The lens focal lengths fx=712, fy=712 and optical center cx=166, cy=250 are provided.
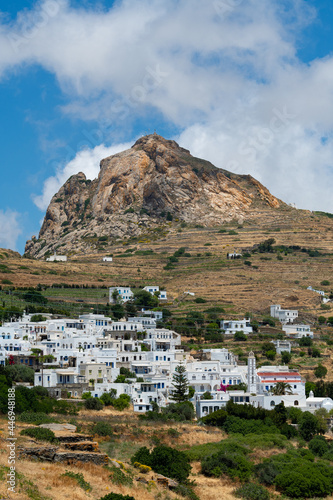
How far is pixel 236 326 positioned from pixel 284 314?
9533 millimetres

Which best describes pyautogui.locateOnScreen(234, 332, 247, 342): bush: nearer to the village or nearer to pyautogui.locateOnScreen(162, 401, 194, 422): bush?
the village

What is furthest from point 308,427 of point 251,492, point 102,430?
point 102,430

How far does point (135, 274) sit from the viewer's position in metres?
105

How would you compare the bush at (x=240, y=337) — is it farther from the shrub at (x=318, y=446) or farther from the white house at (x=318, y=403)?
the shrub at (x=318, y=446)

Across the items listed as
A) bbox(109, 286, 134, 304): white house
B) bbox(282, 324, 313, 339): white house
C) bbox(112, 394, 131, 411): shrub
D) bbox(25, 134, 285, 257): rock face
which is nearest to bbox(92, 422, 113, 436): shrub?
bbox(112, 394, 131, 411): shrub

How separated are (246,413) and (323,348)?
25619 millimetres

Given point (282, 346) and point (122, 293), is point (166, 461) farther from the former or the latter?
point (122, 293)

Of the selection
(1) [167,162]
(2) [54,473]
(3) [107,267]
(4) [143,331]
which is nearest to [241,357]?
(4) [143,331]

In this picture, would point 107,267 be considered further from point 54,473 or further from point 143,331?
point 54,473

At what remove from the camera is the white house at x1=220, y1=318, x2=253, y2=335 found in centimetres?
7275

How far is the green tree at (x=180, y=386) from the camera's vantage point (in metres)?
49.2

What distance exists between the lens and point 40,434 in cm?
2889

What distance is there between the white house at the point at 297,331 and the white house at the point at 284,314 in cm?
511

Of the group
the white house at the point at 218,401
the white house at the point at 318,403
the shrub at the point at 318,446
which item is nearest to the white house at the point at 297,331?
the white house at the point at 318,403
